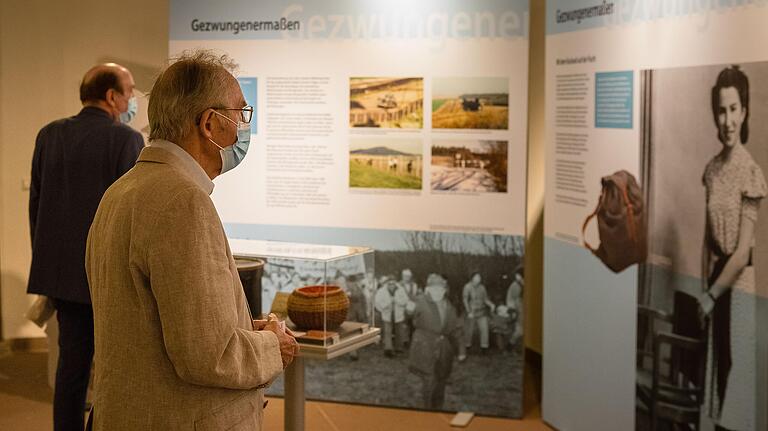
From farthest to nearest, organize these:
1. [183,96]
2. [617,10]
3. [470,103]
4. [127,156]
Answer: [470,103], [617,10], [127,156], [183,96]

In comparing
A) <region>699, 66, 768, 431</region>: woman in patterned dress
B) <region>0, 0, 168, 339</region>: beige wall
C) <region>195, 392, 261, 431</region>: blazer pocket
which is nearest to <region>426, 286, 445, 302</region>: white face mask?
<region>699, 66, 768, 431</region>: woman in patterned dress

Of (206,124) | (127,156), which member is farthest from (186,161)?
(127,156)

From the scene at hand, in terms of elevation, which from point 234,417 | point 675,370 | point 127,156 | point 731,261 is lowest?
point 675,370

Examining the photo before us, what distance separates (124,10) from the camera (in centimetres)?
708

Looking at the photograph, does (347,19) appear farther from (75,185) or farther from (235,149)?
(235,149)

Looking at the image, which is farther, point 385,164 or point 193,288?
point 385,164

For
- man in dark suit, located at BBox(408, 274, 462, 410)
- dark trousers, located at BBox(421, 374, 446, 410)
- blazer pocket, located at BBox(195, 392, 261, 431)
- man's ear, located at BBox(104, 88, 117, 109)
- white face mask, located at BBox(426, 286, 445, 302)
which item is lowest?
dark trousers, located at BBox(421, 374, 446, 410)

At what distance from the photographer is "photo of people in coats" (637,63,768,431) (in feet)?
12.2

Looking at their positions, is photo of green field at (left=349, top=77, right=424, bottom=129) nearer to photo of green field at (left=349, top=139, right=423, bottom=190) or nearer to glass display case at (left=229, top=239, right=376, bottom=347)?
photo of green field at (left=349, top=139, right=423, bottom=190)

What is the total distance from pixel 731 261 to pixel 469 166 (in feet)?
6.17

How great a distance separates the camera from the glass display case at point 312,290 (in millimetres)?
3633

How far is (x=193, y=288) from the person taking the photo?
6.99ft

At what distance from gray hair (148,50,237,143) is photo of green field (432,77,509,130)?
3180 millimetres

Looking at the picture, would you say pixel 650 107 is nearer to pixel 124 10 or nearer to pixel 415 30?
pixel 415 30
